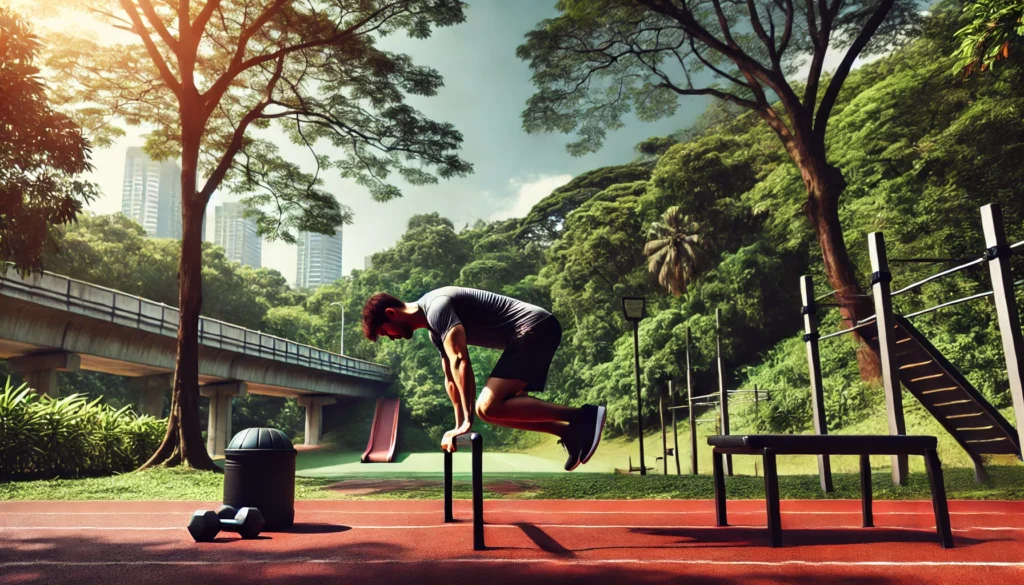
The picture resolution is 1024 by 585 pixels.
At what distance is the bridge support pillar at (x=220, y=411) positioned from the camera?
100.0ft

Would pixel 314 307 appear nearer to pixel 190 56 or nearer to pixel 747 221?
pixel 747 221

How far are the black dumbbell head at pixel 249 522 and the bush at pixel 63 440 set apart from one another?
9010 millimetres

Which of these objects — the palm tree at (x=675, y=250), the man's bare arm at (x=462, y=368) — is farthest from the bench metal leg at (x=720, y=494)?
the palm tree at (x=675, y=250)

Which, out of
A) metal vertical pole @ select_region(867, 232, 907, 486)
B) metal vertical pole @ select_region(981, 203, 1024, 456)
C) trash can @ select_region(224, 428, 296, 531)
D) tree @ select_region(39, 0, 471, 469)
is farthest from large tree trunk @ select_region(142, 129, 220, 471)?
metal vertical pole @ select_region(981, 203, 1024, 456)

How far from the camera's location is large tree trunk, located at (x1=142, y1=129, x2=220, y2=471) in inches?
509

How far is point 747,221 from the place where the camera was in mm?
35156

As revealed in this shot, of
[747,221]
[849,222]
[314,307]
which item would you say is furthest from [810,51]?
[314,307]

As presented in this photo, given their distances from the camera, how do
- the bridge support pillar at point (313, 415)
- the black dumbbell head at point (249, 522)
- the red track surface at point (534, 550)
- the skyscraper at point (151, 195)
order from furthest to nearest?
the skyscraper at point (151, 195) → the bridge support pillar at point (313, 415) → the black dumbbell head at point (249, 522) → the red track surface at point (534, 550)

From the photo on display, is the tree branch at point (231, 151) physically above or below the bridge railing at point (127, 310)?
above

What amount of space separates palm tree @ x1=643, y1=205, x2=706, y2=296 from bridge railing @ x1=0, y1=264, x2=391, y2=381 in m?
18.5

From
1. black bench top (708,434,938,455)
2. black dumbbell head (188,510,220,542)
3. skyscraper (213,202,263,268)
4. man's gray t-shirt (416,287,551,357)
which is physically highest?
skyscraper (213,202,263,268)

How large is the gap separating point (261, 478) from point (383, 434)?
2706 cm

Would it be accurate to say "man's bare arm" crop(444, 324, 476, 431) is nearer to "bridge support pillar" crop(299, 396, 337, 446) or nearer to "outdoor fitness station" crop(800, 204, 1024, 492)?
"outdoor fitness station" crop(800, 204, 1024, 492)

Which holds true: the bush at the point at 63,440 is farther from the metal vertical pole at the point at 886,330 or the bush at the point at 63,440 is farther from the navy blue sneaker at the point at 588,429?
the metal vertical pole at the point at 886,330
